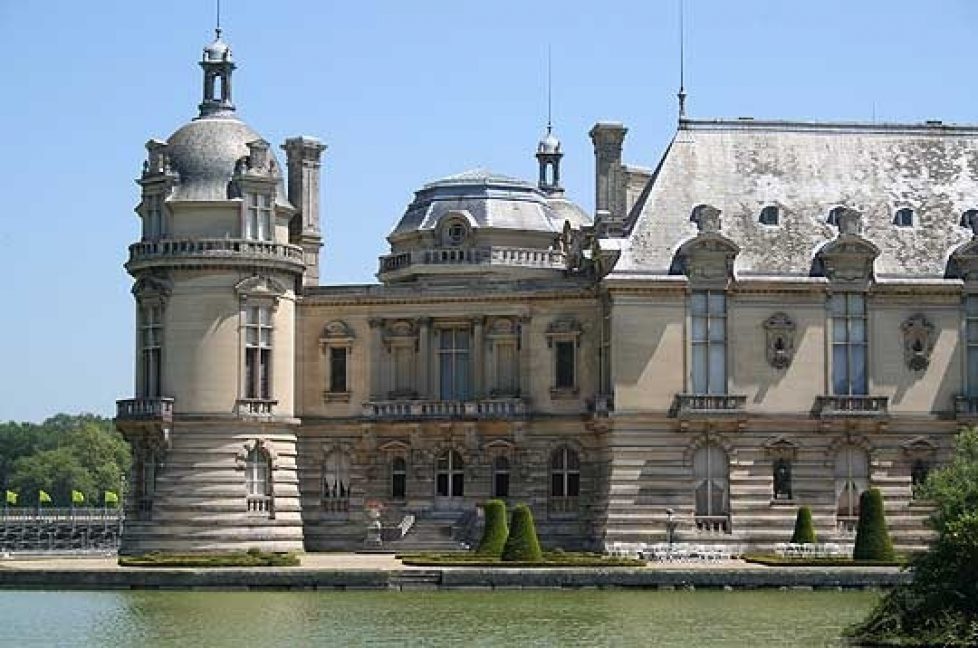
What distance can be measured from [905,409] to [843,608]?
63.3 ft

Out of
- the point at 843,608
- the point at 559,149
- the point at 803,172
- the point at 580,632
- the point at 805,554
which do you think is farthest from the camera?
the point at 559,149

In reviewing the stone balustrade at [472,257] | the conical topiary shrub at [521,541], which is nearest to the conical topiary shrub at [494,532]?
the conical topiary shrub at [521,541]

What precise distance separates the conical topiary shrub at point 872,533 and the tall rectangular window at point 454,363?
50.1ft

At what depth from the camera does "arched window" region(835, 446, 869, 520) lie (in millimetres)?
71125

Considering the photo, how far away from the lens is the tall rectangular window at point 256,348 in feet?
238

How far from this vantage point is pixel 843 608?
2101 inches

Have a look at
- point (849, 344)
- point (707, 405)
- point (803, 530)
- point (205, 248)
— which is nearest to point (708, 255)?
point (707, 405)

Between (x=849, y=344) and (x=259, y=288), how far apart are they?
1820cm

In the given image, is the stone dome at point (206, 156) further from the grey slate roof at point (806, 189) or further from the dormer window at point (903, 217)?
the dormer window at point (903, 217)

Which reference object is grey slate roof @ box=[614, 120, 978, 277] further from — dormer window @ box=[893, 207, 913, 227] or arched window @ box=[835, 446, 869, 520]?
arched window @ box=[835, 446, 869, 520]

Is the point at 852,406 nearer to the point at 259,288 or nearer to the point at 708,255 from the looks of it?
the point at 708,255

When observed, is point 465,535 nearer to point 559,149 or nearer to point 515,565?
point 515,565

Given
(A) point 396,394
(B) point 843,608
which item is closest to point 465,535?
(A) point 396,394

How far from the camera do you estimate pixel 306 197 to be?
77.9m
